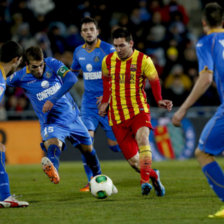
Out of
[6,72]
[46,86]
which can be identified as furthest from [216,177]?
[46,86]

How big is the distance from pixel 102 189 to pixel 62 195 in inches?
40.3

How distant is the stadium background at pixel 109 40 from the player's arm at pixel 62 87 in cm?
716

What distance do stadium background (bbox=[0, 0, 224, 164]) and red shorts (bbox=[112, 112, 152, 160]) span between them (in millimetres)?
6980

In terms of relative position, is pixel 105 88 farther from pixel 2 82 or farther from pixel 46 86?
pixel 2 82

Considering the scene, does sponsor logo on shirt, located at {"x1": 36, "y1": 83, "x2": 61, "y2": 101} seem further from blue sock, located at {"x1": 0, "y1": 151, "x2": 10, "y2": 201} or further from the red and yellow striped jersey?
blue sock, located at {"x1": 0, "y1": 151, "x2": 10, "y2": 201}

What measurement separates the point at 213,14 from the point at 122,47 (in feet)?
7.30

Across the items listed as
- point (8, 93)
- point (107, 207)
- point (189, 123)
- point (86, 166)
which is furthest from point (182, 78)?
point (107, 207)

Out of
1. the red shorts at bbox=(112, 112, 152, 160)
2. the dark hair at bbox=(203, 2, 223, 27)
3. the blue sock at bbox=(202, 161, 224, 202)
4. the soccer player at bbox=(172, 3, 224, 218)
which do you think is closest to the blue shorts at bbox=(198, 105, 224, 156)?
the soccer player at bbox=(172, 3, 224, 218)

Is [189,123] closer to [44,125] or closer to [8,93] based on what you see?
[8,93]

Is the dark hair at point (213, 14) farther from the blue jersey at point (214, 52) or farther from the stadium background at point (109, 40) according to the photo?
the stadium background at point (109, 40)

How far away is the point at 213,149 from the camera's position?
518 centimetres

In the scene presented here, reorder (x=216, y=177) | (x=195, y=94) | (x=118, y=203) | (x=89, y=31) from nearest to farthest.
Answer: (x=195, y=94)
(x=216, y=177)
(x=118, y=203)
(x=89, y=31)

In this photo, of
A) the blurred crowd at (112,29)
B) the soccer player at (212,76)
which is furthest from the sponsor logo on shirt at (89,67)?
the blurred crowd at (112,29)

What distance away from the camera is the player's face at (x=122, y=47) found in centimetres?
718
